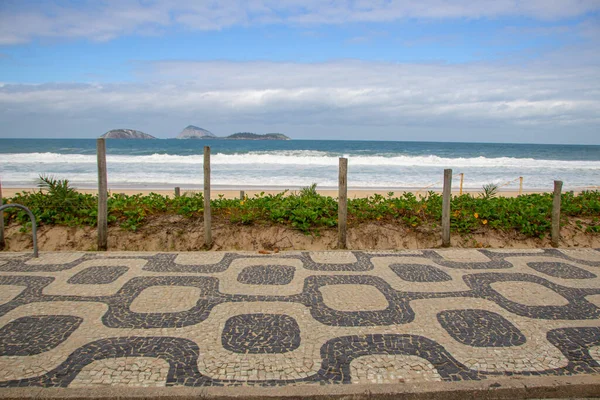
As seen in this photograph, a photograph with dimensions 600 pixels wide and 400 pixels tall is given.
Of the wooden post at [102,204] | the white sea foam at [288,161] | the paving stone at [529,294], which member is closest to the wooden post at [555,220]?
the paving stone at [529,294]

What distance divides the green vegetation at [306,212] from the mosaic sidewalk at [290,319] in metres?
1.09

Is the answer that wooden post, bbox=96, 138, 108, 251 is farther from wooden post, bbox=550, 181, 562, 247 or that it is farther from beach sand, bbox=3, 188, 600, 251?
wooden post, bbox=550, 181, 562, 247

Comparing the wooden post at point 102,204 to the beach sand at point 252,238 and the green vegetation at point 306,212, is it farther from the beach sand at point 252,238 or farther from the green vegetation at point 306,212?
the green vegetation at point 306,212

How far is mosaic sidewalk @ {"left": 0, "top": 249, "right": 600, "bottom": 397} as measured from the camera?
10.8 feet

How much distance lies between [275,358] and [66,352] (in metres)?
1.76

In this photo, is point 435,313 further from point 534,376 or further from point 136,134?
point 136,134

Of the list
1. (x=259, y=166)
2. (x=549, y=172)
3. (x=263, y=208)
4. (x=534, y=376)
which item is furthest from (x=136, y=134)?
(x=534, y=376)

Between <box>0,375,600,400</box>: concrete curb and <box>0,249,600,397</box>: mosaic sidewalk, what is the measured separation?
0.26 feet

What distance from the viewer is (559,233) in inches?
290

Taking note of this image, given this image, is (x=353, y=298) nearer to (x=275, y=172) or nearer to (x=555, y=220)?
(x=555, y=220)

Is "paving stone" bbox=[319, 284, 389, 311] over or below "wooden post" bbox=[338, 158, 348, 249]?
below

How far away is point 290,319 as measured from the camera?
13.7 feet

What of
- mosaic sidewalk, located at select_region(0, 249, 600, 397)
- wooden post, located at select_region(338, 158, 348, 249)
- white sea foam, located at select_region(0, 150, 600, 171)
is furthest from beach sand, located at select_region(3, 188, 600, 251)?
white sea foam, located at select_region(0, 150, 600, 171)

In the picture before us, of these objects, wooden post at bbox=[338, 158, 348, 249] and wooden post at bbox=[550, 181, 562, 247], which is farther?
wooden post at bbox=[550, 181, 562, 247]
